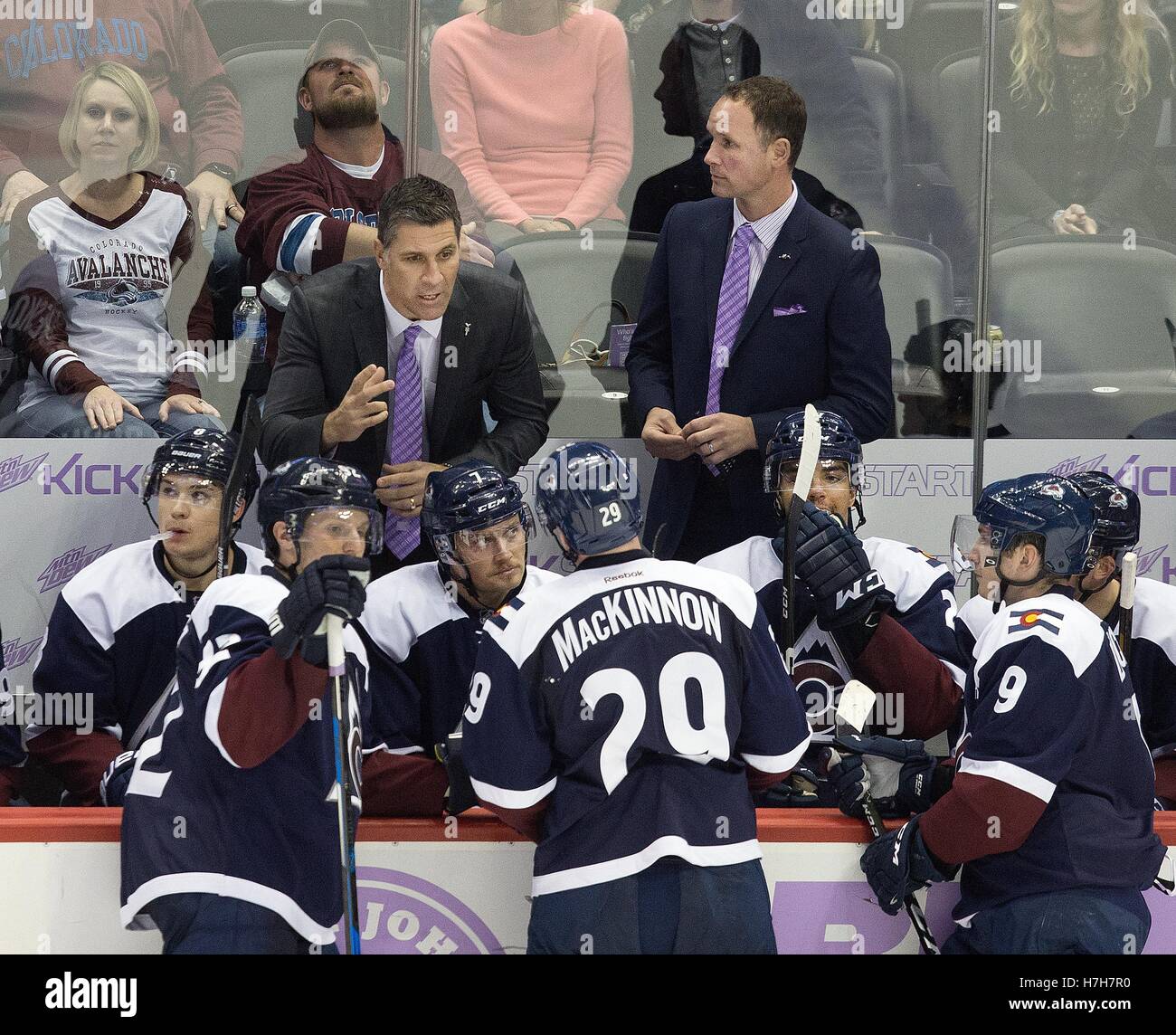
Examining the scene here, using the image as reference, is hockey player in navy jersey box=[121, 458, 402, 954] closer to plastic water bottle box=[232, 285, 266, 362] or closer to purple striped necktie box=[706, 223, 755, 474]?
purple striped necktie box=[706, 223, 755, 474]

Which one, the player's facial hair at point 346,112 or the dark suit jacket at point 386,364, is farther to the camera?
the player's facial hair at point 346,112

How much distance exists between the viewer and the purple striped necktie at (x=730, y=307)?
446 cm

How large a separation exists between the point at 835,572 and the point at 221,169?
2.47 metres

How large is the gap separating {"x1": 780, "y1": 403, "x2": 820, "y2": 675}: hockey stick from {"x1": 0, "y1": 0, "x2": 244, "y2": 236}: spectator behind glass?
2126 mm

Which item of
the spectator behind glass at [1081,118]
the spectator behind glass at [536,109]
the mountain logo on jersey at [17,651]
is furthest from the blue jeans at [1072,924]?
the mountain logo on jersey at [17,651]

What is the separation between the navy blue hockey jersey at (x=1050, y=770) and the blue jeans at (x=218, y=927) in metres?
1.36

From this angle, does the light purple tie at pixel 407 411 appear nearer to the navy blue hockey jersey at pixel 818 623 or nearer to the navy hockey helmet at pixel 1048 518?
the navy blue hockey jersey at pixel 818 623

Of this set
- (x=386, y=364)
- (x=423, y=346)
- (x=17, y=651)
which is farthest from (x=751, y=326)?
(x=17, y=651)

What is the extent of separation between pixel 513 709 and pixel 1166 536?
2742 millimetres

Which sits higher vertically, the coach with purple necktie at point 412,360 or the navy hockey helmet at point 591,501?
the coach with purple necktie at point 412,360

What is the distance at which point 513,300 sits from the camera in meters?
4.38

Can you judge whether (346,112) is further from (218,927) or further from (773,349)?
(218,927)
